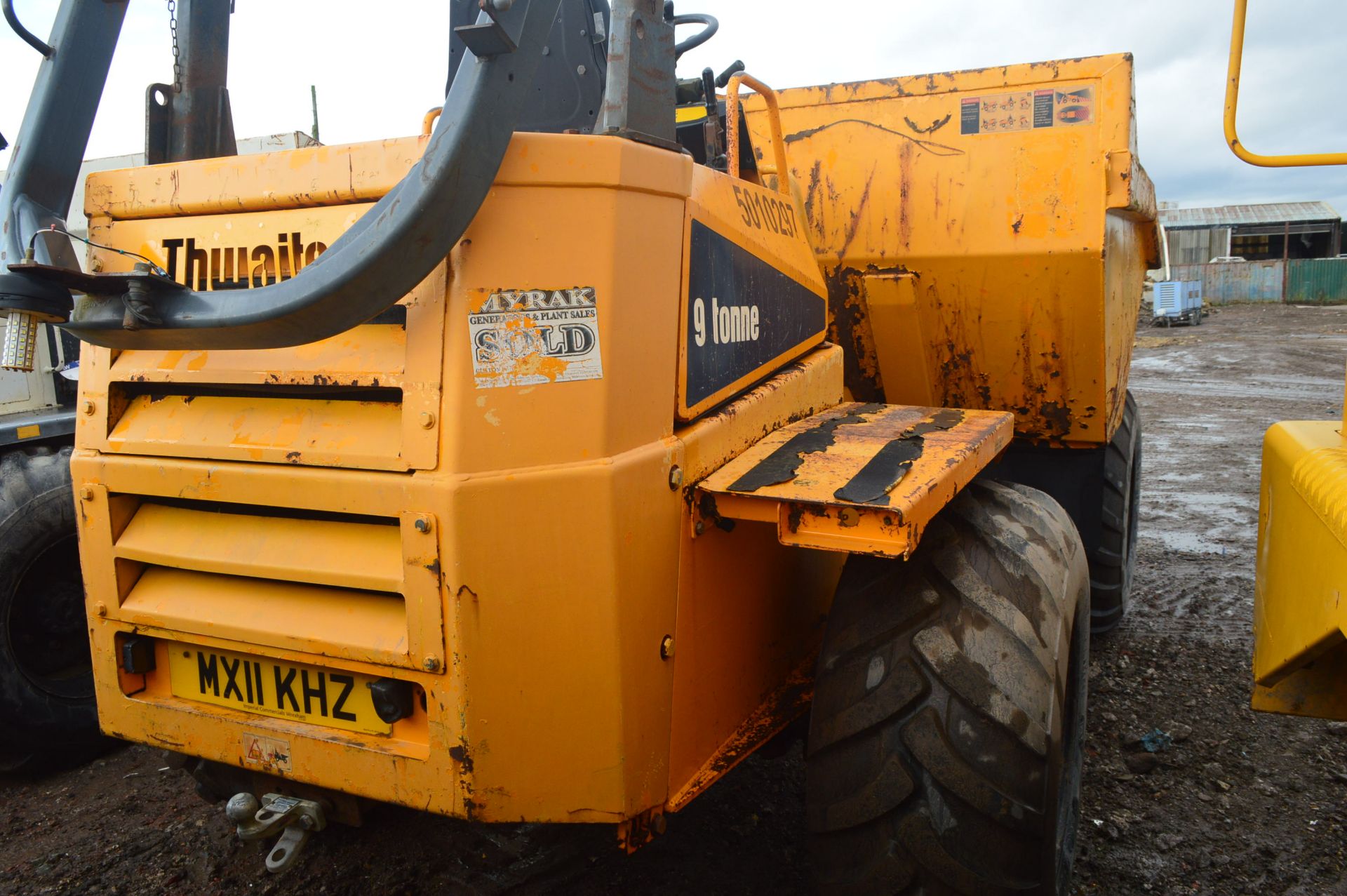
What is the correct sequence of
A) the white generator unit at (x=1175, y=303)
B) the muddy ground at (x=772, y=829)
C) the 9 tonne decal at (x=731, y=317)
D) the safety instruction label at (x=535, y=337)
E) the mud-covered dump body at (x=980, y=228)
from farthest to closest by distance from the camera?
the white generator unit at (x=1175, y=303), the mud-covered dump body at (x=980, y=228), the muddy ground at (x=772, y=829), the 9 tonne decal at (x=731, y=317), the safety instruction label at (x=535, y=337)

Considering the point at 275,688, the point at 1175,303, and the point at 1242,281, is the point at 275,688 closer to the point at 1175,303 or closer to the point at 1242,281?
the point at 1175,303

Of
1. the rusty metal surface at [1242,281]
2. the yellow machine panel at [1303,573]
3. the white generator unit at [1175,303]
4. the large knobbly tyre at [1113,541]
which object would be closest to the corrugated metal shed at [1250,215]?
the rusty metal surface at [1242,281]

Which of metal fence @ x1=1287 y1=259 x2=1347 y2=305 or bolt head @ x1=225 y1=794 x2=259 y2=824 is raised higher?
metal fence @ x1=1287 y1=259 x2=1347 y2=305

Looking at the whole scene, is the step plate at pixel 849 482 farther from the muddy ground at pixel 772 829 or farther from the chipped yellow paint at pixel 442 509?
the muddy ground at pixel 772 829

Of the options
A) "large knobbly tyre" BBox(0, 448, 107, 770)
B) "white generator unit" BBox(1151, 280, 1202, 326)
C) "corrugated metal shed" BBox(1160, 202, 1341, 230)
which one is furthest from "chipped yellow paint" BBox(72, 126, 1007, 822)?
"corrugated metal shed" BBox(1160, 202, 1341, 230)

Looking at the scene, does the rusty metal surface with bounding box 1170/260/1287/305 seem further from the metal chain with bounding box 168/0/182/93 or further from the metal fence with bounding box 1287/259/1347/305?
the metal chain with bounding box 168/0/182/93

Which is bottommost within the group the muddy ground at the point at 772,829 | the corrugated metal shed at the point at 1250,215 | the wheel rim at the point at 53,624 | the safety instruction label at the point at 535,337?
the muddy ground at the point at 772,829

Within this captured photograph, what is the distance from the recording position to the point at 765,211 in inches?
101

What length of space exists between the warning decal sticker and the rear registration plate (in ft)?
0.17

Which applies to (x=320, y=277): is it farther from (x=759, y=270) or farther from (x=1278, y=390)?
(x=1278, y=390)

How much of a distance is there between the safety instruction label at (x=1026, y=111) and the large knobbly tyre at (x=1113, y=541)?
58.7 inches

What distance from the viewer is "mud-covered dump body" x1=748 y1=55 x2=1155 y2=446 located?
339 centimetres

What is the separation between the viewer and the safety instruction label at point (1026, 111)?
3400 mm

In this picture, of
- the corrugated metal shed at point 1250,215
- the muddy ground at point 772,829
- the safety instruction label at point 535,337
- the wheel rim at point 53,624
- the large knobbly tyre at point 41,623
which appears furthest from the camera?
the corrugated metal shed at point 1250,215
